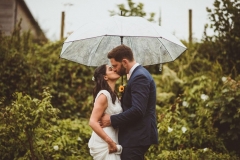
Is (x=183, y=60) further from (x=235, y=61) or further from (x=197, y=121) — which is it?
(x=197, y=121)

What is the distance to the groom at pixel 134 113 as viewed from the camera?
335 centimetres

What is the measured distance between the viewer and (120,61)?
3.53m

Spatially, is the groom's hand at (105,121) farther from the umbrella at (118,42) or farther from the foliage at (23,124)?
the foliage at (23,124)

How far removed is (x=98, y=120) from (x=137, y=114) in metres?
0.49

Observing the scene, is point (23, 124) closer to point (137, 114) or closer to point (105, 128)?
point (105, 128)

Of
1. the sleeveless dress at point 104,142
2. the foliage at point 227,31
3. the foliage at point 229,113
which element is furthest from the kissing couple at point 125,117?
the foliage at point 227,31

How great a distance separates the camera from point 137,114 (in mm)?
3324

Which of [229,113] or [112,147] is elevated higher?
[112,147]

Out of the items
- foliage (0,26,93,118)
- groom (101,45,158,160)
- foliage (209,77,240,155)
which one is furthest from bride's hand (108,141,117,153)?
foliage (0,26,93,118)

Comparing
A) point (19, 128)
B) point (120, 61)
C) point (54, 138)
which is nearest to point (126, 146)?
point (120, 61)

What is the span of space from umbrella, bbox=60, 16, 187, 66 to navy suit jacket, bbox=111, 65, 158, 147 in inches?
26.2

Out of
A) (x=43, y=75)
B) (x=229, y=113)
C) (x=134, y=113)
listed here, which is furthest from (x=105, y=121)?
(x=43, y=75)

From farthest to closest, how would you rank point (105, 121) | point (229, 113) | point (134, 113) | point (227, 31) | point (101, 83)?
point (227, 31)
point (229, 113)
point (101, 83)
point (105, 121)
point (134, 113)

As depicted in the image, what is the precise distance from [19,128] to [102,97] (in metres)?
1.87
